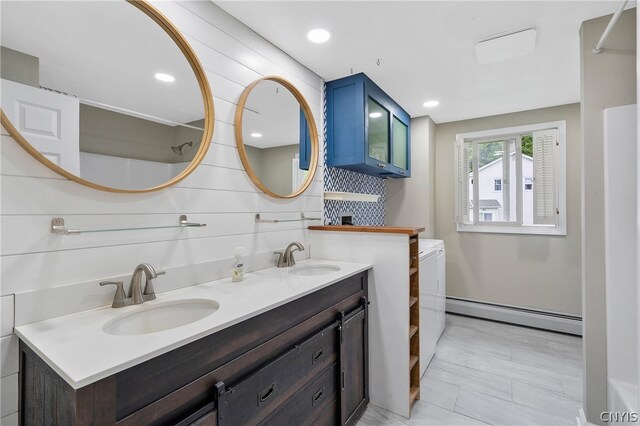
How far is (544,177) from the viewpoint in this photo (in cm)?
330

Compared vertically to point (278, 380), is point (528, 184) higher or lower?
higher

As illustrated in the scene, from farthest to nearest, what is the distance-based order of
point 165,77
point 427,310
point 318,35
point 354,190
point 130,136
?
point 354,190 < point 427,310 < point 318,35 < point 165,77 < point 130,136

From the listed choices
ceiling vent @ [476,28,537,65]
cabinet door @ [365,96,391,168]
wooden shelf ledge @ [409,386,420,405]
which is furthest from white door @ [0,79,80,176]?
ceiling vent @ [476,28,537,65]

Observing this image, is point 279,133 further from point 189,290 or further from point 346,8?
point 189,290

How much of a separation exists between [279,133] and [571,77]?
8.36 feet

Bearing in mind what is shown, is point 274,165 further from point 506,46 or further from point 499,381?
point 499,381

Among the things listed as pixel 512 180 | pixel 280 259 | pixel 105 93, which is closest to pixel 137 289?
pixel 105 93

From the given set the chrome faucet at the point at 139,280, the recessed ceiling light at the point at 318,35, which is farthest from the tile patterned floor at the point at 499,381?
the recessed ceiling light at the point at 318,35

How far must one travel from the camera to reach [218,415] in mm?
995

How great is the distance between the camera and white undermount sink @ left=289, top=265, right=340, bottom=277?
201 cm

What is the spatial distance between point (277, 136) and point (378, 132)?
1.13 meters

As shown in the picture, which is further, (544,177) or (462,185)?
(462,185)

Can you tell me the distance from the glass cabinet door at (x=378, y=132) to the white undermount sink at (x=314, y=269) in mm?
1076

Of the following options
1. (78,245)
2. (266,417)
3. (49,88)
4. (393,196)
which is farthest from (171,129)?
(393,196)
